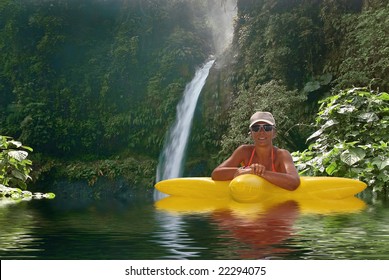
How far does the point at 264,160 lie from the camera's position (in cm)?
479

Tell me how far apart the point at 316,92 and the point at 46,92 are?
1081 cm

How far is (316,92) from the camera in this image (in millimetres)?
11305

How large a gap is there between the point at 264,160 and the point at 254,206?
1.51ft

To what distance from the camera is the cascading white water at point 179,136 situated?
48.9 ft

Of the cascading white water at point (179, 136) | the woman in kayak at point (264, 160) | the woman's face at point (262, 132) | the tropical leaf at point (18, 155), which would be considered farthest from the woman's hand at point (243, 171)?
the cascading white water at point (179, 136)

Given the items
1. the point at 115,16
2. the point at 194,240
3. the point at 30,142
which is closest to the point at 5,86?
the point at 30,142

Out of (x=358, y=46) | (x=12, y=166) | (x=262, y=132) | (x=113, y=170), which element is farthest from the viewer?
(x=113, y=170)

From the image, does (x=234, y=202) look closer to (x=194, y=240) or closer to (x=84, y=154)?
(x=194, y=240)

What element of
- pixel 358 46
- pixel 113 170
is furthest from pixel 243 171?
pixel 113 170

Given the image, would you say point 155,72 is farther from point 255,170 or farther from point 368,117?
point 255,170

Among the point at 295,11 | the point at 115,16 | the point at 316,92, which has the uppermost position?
the point at 115,16

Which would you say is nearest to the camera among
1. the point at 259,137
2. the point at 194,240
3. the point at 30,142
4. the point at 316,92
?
the point at 194,240

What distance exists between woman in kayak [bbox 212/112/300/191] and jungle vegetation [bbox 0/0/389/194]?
223 inches

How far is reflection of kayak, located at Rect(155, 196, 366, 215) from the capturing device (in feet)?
13.9
